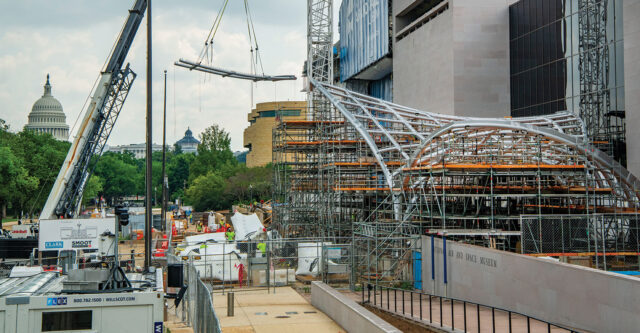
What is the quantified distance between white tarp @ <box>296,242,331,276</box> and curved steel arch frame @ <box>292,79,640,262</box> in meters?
2.07

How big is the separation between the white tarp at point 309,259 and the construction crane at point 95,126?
560 inches

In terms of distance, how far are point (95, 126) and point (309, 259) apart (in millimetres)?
15306

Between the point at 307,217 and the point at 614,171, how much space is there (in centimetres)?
2243

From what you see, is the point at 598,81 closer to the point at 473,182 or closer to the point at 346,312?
the point at 473,182

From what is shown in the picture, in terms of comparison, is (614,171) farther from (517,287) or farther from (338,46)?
(338,46)

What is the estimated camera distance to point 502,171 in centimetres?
2836

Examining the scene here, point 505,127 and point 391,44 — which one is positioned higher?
point 391,44

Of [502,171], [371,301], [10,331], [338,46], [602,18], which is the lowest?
[371,301]

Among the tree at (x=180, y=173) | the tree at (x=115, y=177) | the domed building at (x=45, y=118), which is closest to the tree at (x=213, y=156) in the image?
the tree at (x=180, y=173)

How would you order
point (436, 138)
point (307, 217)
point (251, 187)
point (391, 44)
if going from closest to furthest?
point (436, 138)
point (307, 217)
point (391, 44)
point (251, 187)

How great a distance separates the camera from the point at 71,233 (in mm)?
26609

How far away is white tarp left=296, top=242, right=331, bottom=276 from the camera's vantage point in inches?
1031

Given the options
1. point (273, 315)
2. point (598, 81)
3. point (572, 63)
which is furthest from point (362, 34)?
point (273, 315)

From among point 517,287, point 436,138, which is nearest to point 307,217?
point 436,138
